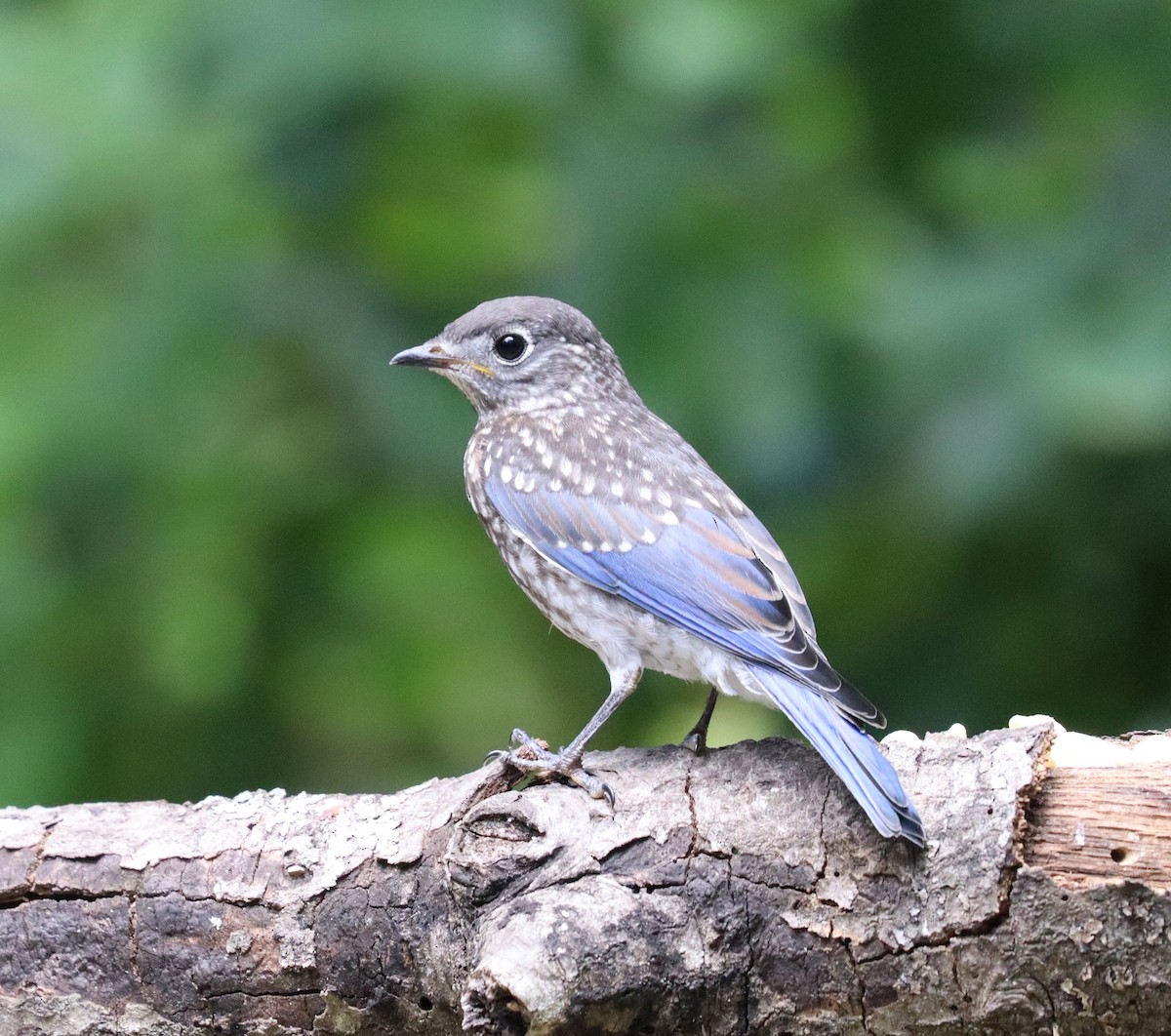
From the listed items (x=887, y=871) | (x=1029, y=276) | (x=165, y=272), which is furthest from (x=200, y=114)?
(x=887, y=871)

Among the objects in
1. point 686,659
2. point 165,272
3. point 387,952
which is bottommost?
point 387,952

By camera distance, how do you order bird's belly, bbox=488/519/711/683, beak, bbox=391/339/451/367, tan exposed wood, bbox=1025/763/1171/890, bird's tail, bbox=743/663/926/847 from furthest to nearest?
beak, bbox=391/339/451/367
bird's belly, bbox=488/519/711/683
bird's tail, bbox=743/663/926/847
tan exposed wood, bbox=1025/763/1171/890

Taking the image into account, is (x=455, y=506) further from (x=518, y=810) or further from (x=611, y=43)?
(x=518, y=810)

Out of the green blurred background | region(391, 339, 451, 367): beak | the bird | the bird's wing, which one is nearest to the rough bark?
the bird

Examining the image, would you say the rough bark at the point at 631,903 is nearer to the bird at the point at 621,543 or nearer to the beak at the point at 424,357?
the bird at the point at 621,543

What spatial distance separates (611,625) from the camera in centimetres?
434

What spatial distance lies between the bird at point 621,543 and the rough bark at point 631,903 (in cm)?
14

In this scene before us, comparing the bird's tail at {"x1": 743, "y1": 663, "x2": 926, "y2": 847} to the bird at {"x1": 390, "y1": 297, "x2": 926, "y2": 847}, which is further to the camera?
the bird at {"x1": 390, "y1": 297, "x2": 926, "y2": 847}

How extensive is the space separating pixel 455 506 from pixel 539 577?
1192 millimetres

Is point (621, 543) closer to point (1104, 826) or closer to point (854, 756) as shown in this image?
point (854, 756)

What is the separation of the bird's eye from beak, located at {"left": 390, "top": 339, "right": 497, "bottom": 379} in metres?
0.07

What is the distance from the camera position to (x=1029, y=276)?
196 inches

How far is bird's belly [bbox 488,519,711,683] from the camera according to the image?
4160 mm

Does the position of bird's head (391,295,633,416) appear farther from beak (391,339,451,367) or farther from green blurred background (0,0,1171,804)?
green blurred background (0,0,1171,804)
